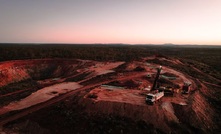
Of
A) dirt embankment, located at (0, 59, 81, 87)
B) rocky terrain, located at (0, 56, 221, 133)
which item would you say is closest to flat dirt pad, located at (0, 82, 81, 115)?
rocky terrain, located at (0, 56, 221, 133)

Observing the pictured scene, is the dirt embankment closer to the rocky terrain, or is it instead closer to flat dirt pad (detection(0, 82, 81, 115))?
flat dirt pad (detection(0, 82, 81, 115))

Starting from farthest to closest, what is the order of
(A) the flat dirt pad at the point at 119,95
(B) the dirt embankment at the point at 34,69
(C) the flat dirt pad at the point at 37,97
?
(B) the dirt embankment at the point at 34,69 < (C) the flat dirt pad at the point at 37,97 < (A) the flat dirt pad at the point at 119,95

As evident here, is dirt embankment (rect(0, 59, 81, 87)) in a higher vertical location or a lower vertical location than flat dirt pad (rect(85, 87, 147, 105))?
lower

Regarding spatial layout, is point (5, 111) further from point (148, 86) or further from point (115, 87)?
point (148, 86)

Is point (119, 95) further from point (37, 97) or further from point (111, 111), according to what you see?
point (37, 97)

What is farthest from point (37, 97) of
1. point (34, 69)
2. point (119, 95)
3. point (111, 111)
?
point (34, 69)

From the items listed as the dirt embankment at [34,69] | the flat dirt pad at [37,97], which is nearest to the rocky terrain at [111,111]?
the flat dirt pad at [37,97]

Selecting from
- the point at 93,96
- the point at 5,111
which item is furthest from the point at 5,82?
the point at 93,96

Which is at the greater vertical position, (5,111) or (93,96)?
(93,96)

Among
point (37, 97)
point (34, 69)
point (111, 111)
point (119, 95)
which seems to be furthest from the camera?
point (34, 69)

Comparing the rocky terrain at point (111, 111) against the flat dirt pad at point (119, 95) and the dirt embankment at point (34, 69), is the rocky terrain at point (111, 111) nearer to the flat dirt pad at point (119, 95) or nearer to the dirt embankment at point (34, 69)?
the flat dirt pad at point (119, 95)

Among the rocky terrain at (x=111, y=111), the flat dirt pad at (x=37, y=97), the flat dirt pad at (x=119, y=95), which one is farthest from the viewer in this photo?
the flat dirt pad at (x=37, y=97)
